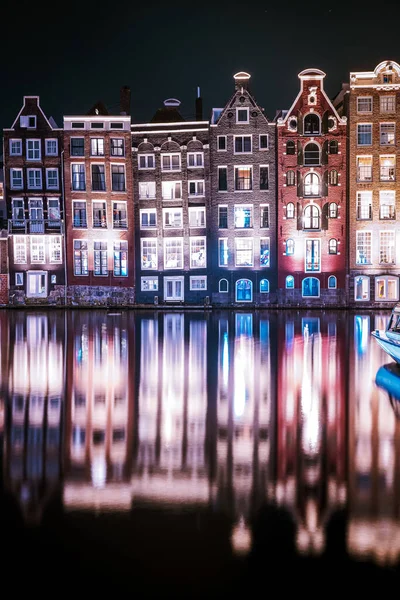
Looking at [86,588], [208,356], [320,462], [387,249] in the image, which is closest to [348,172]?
[387,249]

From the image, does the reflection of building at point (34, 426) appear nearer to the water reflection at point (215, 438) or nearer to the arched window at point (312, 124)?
the water reflection at point (215, 438)

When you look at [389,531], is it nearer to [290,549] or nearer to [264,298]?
[290,549]

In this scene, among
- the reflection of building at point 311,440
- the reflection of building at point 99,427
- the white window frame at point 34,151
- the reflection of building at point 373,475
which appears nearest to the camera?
the reflection of building at point 373,475

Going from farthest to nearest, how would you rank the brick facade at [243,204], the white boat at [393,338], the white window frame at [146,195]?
the white window frame at [146,195] → the brick facade at [243,204] → the white boat at [393,338]

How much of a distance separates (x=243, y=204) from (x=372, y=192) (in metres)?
11.8

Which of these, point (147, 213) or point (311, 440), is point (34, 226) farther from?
point (311, 440)

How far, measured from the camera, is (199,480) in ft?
28.6

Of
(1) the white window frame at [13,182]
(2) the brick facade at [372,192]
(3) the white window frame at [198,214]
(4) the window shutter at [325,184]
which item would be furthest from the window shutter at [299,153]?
(1) the white window frame at [13,182]

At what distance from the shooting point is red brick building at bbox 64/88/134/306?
184 feet

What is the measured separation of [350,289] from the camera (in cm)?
5381

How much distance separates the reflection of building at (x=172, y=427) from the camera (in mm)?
8391

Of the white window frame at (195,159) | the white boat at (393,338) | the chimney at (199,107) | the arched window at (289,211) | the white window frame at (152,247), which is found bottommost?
the white boat at (393,338)

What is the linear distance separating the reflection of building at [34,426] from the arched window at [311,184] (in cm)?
3546

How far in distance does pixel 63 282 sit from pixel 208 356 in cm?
3734
